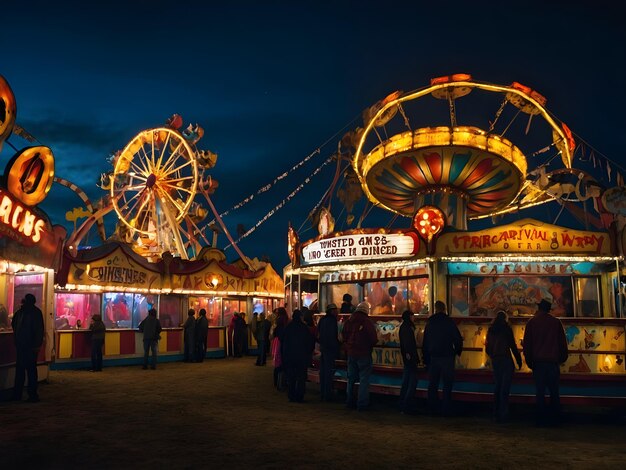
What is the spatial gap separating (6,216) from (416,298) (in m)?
9.72

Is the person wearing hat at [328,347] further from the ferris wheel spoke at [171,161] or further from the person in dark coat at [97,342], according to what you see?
the ferris wheel spoke at [171,161]

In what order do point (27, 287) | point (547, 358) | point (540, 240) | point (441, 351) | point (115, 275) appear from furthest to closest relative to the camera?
point (115, 275) → point (27, 287) → point (540, 240) → point (441, 351) → point (547, 358)

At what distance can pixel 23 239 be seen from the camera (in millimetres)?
12227

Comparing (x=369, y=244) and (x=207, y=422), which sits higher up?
(x=369, y=244)

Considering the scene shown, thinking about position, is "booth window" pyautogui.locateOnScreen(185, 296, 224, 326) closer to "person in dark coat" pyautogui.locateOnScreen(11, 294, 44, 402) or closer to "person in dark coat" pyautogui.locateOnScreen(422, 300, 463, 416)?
"person in dark coat" pyautogui.locateOnScreen(11, 294, 44, 402)

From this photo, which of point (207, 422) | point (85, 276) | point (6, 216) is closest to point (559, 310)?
point (207, 422)

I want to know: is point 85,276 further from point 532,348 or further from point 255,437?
point 532,348

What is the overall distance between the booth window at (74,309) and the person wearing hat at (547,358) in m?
14.5

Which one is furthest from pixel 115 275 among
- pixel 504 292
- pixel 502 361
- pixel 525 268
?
pixel 502 361

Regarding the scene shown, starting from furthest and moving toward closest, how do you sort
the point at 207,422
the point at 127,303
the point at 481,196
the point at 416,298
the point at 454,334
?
the point at 127,303 < the point at 481,196 < the point at 416,298 < the point at 454,334 < the point at 207,422

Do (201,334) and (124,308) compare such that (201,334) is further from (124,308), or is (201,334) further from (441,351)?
(441,351)

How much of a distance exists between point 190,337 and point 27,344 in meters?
10.5

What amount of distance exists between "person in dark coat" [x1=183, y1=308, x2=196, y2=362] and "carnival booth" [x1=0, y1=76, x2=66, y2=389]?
6789mm

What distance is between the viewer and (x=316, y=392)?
13273 mm
